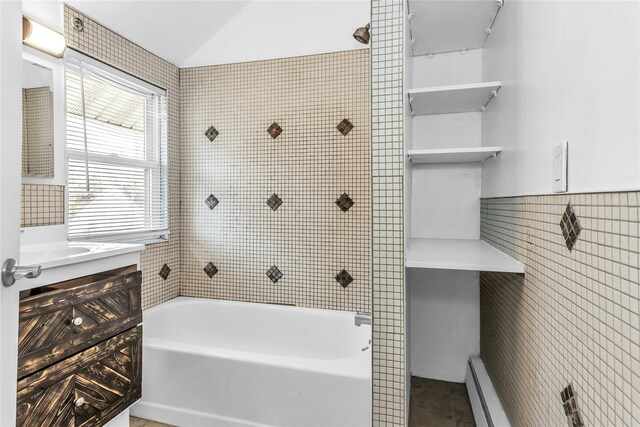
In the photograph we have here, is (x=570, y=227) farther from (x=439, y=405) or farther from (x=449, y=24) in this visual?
(x=439, y=405)

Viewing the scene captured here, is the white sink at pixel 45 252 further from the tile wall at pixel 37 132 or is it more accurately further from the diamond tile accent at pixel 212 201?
the diamond tile accent at pixel 212 201

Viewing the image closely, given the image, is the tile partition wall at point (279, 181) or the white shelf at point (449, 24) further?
the tile partition wall at point (279, 181)

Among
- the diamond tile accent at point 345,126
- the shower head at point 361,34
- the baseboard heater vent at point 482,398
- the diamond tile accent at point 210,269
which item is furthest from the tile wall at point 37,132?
the baseboard heater vent at point 482,398

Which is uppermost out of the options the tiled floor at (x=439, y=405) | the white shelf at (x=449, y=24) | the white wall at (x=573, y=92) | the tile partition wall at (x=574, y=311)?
the white shelf at (x=449, y=24)

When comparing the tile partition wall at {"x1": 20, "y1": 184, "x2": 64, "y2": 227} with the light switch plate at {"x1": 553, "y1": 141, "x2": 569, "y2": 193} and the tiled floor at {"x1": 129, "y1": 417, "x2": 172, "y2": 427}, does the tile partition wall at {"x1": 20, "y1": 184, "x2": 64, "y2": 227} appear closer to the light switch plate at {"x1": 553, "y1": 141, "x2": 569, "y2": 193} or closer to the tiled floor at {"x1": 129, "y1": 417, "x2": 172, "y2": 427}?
the tiled floor at {"x1": 129, "y1": 417, "x2": 172, "y2": 427}

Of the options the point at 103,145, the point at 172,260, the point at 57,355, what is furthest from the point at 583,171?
the point at 172,260

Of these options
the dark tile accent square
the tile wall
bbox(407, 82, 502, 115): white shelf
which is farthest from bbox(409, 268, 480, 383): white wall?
the tile wall

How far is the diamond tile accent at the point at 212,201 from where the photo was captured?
9.15 feet

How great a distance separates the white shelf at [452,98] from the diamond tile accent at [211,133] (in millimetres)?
1469

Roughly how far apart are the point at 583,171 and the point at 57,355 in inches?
69.0

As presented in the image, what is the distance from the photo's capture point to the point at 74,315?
139cm

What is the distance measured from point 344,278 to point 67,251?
5.32 feet

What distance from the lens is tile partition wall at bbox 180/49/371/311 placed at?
249 cm

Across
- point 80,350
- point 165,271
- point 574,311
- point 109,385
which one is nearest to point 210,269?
point 165,271
